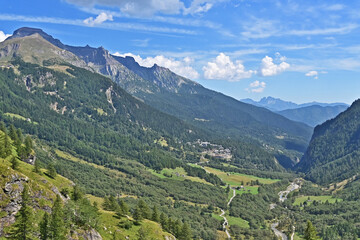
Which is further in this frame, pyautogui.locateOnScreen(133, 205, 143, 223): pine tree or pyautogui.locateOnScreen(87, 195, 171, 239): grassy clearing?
pyautogui.locateOnScreen(133, 205, 143, 223): pine tree

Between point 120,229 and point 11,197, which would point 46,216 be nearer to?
point 11,197

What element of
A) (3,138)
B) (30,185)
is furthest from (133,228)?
(3,138)

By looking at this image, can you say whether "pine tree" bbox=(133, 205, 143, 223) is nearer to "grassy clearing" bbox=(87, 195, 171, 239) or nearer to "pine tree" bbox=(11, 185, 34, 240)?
"grassy clearing" bbox=(87, 195, 171, 239)

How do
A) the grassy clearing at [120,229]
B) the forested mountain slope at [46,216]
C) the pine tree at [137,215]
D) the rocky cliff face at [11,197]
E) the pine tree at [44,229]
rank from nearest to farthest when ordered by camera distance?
the pine tree at [44,229], the forested mountain slope at [46,216], the rocky cliff face at [11,197], the grassy clearing at [120,229], the pine tree at [137,215]

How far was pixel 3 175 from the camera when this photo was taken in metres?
77.6

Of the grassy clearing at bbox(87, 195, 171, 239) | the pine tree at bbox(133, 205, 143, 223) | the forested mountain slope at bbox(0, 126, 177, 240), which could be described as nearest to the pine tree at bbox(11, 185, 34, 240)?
the forested mountain slope at bbox(0, 126, 177, 240)

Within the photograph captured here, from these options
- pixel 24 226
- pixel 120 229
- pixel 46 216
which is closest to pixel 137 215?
pixel 120 229

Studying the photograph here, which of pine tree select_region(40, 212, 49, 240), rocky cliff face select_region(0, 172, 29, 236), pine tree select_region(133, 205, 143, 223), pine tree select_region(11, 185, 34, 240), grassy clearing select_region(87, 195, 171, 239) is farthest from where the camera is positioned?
pine tree select_region(133, 205, 143, 223)

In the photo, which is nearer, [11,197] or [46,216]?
[46,216]

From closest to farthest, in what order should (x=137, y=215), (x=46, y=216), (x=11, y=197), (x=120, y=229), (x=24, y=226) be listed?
(x=24, y=226)
(x=46, y=216)
(x=11, y=197)
(x=120, y=229)
(x=137, y=215)

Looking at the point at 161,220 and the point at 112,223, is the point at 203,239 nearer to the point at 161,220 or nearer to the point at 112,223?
the point at 161,220

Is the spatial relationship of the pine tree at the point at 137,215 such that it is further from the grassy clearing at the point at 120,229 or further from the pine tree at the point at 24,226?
the pine tree at the point at 24,226

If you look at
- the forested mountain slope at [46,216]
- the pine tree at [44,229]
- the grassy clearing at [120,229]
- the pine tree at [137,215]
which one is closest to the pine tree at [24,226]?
the forested mountain slope at [46,216]

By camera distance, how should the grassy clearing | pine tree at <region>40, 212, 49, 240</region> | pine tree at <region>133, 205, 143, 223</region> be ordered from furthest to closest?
pine tree at <region>133, 205, 143, 223</region> < the grassy clearing < pine tree at <region>40, 212, 49, 240</region>
